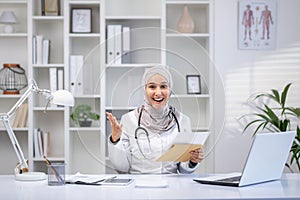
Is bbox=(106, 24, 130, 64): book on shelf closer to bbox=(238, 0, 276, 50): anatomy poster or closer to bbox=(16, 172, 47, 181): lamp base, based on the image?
bbox=(16, 172, 47, 181): lamp base

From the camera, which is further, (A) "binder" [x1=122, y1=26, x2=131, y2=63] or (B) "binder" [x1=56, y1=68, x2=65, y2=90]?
(B) "binder" [x1=56, y1=68, x2=65, y2=90]

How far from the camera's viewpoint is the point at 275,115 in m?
4.28

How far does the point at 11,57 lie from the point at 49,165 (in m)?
2.44

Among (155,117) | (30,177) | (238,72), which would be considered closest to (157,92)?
(155,117)

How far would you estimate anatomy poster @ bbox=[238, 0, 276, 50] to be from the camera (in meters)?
4.52

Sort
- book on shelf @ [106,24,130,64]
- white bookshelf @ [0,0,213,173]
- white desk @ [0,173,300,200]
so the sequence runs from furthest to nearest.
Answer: white bookshelf @ [0,0,213,173]
book on shelf @ [106,24,130,64]
white desk @ [0,173,300,200]

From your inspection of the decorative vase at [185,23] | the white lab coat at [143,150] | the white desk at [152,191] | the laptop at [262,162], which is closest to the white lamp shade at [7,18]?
the decorative vase at [185,23]

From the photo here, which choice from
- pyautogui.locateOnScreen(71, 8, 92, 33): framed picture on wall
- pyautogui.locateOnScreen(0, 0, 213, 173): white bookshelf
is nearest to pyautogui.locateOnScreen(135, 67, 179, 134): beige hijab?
pyautogui.locateOnScreen(0, 0, 213, 173): white bookshelf

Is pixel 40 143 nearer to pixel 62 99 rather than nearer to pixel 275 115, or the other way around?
pixel 275 115

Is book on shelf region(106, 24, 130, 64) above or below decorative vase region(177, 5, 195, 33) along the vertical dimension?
below

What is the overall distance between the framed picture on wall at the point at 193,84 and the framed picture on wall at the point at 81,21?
1.73 meters

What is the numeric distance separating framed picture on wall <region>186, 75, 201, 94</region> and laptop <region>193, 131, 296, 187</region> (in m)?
0.50

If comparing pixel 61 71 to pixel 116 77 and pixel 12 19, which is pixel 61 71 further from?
pixel 116 77

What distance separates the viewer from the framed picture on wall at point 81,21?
4559 mm
